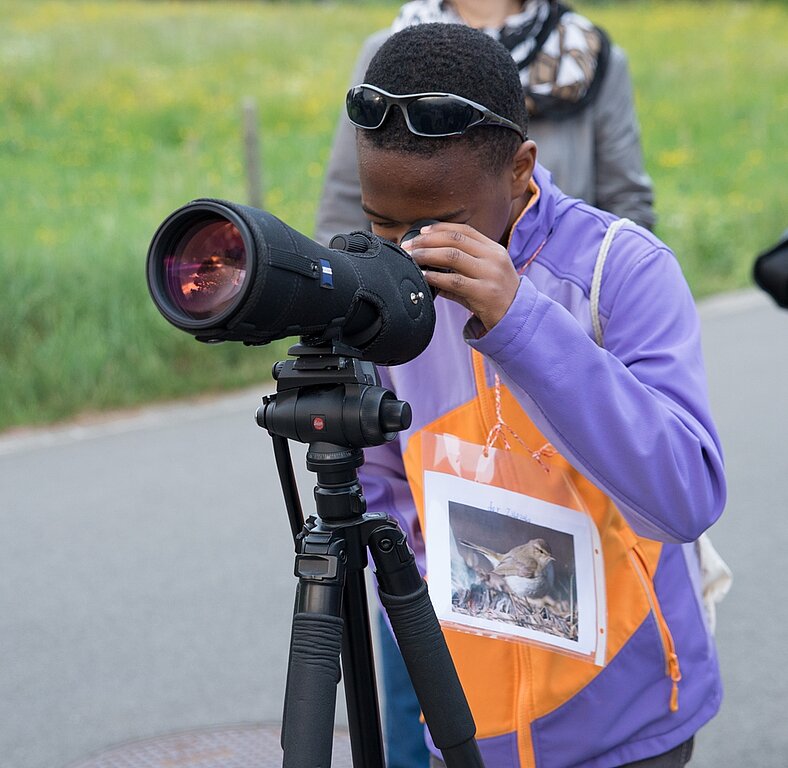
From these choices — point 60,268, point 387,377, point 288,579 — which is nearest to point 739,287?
point 60,268

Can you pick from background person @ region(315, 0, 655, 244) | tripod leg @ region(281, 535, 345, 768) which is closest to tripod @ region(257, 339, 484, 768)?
tripod leg @ region(281, 535, 345, 768)

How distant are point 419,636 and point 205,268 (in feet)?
1.63

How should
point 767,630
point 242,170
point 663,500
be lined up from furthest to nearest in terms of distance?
1. point 242,170
2. point 767,630
3. point 663,500

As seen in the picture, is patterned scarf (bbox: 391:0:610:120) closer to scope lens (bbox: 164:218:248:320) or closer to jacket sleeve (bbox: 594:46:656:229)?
jacket sleeve (bbox: 594:46:656:229)

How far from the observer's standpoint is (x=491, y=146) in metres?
1.57

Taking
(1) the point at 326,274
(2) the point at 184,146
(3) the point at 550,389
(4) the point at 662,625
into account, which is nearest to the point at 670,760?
(4) the point at 662,625

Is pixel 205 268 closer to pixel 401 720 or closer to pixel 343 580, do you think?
pixel 343 580

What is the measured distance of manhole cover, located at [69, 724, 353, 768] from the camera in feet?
9.96

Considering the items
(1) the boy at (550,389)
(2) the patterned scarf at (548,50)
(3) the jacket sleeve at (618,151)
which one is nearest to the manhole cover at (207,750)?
(1) the boy at (550,389)

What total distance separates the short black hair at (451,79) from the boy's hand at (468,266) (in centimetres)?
19

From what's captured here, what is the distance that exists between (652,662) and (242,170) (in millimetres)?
9494

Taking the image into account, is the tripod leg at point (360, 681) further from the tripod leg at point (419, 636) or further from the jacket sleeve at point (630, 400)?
the jacket sleeve at point (630, 400)

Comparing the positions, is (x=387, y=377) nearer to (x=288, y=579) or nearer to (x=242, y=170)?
(x=288, y=579)

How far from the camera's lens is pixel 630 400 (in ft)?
4.69
